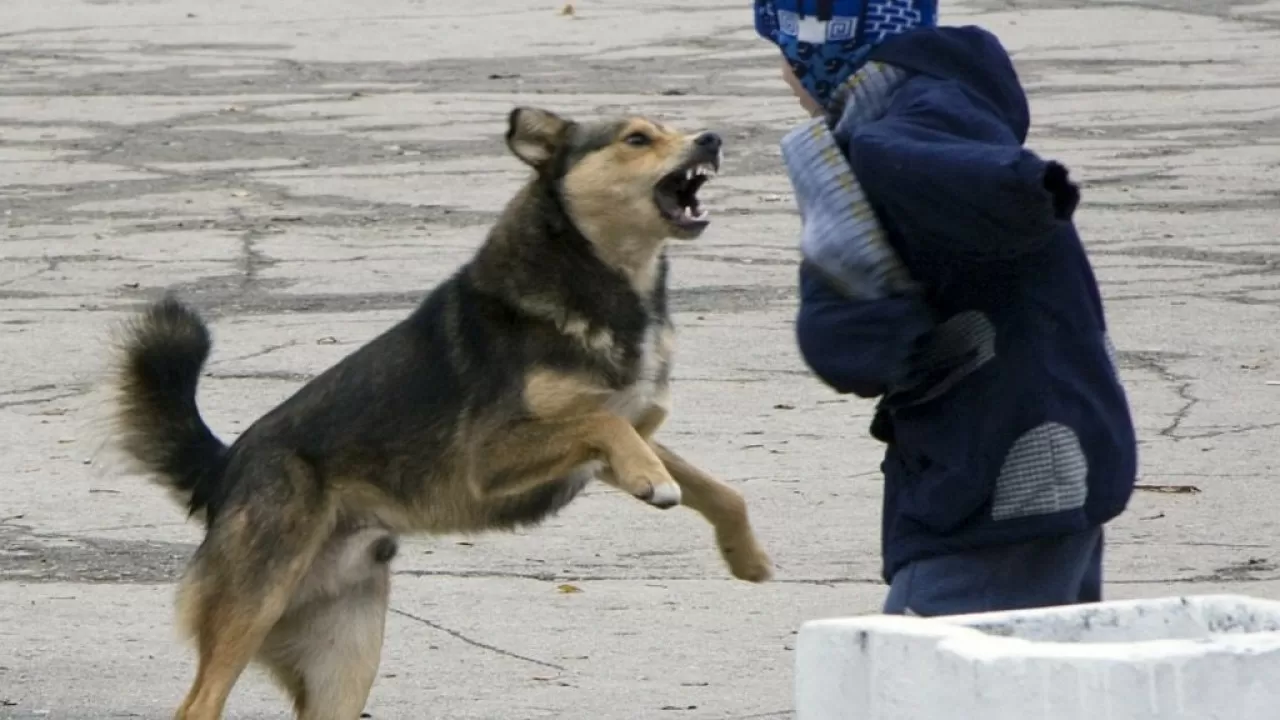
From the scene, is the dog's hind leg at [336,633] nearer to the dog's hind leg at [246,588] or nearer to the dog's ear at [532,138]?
the dog's hind leg at [246,588]

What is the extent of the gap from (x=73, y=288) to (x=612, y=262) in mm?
5690

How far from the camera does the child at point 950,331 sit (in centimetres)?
350

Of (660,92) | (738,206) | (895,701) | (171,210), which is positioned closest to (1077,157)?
(738,206)

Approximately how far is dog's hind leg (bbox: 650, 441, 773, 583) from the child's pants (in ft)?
4.79

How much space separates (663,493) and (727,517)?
35 centimetres

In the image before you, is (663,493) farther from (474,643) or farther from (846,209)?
(846,209)

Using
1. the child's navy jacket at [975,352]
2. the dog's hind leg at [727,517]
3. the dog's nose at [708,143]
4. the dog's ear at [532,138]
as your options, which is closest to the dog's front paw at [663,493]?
the dog's hind leg at [727,517]

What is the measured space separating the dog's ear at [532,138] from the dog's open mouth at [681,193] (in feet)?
1.05

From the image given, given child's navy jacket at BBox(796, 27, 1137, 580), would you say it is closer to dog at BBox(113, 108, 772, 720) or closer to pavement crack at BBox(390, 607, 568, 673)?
dog at BBox(113, 108, 772, 720)

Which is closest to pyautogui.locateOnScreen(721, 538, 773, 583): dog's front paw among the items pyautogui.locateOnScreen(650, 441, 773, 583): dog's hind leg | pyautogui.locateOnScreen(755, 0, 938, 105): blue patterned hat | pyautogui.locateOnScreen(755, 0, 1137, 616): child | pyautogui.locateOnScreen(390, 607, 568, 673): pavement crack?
pyautogui.locateOnScreen(650, 441, 773, 583): dog's hind leg

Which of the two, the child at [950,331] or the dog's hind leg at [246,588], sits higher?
the child at [950,331]

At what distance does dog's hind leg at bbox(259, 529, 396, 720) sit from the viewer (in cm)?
515

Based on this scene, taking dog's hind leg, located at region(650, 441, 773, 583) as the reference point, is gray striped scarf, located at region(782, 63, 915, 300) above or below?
above

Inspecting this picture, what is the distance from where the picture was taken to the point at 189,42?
20.3m
